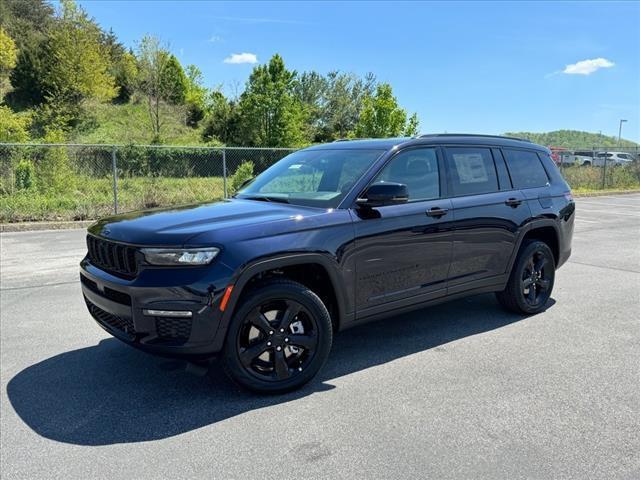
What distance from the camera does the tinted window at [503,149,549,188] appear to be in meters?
5.23

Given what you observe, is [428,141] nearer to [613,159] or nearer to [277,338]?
[277,338]

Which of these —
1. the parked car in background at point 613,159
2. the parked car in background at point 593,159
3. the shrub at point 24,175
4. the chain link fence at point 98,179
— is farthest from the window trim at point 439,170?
the parked car in background at point 613,159

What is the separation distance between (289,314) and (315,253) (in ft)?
1.50

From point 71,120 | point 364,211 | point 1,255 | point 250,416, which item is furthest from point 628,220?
point 71,120

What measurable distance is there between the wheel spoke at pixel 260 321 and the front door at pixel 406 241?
0.76 metres

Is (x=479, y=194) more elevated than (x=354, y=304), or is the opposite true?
(x=479, y=194)

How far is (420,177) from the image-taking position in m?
4.39

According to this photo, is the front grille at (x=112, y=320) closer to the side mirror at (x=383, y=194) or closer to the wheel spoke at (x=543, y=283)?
the side mirror at (x=383, y=194)

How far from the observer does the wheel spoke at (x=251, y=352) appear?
3.38 metres

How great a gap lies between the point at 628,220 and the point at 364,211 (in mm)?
13096

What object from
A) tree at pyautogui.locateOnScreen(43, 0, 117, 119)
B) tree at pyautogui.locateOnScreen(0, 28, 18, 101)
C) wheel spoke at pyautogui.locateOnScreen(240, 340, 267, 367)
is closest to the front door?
wheel spoke at pyautogui.locateOnScreen(240, 340, 267, 367)

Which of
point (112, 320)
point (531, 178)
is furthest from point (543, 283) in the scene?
point (112, 320)

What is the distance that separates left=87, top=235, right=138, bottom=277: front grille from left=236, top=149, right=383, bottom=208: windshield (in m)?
1.31

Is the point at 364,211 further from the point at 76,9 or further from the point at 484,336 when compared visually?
the point at 76,9
